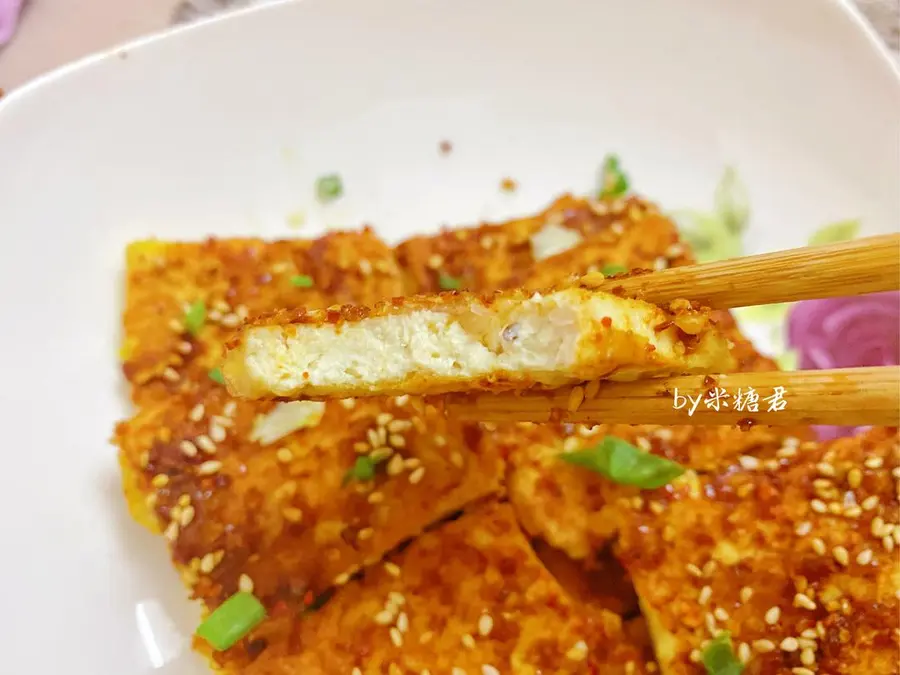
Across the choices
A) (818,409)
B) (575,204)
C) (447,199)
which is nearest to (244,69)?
(447,199)

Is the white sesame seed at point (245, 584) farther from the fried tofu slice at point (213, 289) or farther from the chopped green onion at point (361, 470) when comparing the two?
the fried tofu slice at point (213, 289)

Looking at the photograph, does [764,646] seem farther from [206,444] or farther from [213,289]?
[213,289]

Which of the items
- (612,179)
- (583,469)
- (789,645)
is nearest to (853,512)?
(789,645)

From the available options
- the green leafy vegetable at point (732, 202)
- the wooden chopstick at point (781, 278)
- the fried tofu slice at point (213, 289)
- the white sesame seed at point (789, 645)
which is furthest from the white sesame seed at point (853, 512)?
the fried tofu slice at point (213, 289)

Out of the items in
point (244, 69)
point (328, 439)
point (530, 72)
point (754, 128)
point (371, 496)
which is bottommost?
point (371, 496)

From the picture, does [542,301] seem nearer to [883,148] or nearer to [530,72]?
[530,72]
